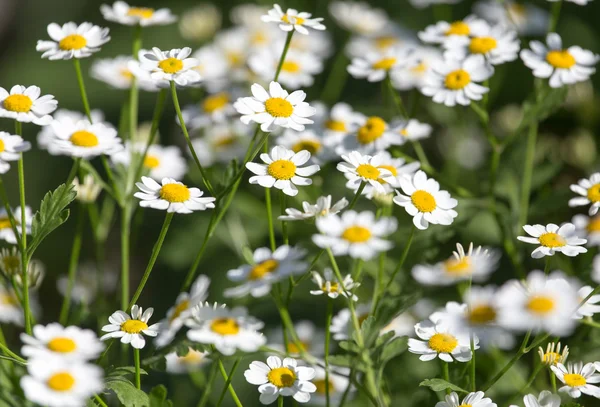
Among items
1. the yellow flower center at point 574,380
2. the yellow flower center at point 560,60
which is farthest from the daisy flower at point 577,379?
the yellow flower center at point 560,60

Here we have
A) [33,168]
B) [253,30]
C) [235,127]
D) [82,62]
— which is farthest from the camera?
[82,62]

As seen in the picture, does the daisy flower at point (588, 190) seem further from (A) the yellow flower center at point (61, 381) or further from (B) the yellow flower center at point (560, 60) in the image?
(A) the yellow flower center at point (61, 381)

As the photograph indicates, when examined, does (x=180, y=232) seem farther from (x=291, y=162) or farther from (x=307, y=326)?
(x=291, y=162)

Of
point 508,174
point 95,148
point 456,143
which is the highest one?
point 95,148

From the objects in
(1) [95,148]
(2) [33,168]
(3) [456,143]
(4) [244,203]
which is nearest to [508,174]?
(3) [456,143]

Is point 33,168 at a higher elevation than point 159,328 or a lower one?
lower

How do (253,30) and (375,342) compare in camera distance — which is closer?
(375,342)

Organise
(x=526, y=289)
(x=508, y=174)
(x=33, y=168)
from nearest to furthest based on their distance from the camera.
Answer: (x=526, y=289) < (x=508, y=174) < (x=33, y=168)
